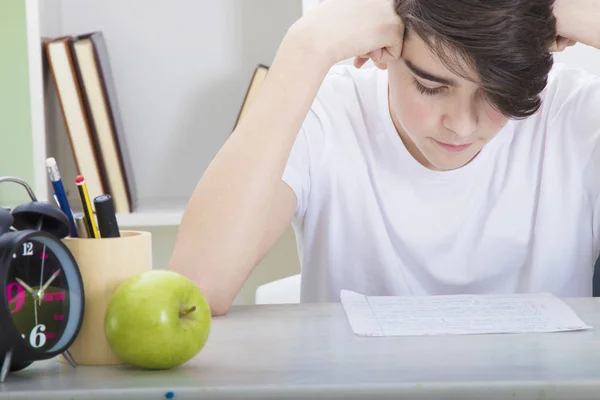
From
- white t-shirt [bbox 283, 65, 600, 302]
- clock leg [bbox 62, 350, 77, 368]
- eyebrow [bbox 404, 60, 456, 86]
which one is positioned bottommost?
white t-shirt [bbox 283, 65, 600, 302]

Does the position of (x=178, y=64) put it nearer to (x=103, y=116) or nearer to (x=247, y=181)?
(x=103, y=116)

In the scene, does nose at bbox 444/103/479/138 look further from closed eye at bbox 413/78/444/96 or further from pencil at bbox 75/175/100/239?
pencil at bbox 75/175/100/239

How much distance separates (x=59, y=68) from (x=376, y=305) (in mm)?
1124

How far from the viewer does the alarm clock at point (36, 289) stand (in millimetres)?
660

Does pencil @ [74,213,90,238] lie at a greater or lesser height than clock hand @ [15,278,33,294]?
greater

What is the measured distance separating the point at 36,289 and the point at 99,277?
0.08 metres

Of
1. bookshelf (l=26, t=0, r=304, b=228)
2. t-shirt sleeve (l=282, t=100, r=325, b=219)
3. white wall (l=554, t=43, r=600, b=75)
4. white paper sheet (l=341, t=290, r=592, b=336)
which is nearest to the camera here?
white paper sheet (l=341, t=290, r=592, b=336)

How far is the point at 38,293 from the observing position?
27.4 inches

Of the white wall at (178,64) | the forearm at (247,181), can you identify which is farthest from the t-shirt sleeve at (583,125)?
the white wall at (178,64)

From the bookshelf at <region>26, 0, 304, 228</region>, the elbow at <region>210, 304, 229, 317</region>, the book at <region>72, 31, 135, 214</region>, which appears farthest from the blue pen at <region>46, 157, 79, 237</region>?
the bookshelf at <region>26, 0, 304, 228</region>

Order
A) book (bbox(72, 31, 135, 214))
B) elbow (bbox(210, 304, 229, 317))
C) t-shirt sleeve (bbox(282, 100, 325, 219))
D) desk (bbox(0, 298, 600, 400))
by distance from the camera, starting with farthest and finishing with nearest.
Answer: book (bbox(72, 31, 135, 214))
t-shirt sleeve (bbox(282, 100, 325, 219))
elbow (bbox(210, 304, 229, 317))
desk (bbox(0, 298, 600, 400))

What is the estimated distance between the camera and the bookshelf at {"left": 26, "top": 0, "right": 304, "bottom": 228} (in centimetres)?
207

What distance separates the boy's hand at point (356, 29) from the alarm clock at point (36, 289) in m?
0.61

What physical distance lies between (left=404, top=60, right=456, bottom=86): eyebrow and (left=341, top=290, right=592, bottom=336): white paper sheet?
291 mm
